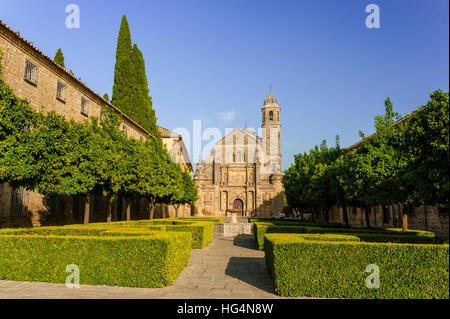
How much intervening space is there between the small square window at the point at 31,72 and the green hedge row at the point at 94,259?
12853mm

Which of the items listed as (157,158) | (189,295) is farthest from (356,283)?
(157,158)

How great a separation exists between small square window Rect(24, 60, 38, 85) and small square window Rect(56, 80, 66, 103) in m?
2.19

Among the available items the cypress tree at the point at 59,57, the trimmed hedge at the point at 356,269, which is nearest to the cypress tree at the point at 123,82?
the cypress tree at the point at 59,57

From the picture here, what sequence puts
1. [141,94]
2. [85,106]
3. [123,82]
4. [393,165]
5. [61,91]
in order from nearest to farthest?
[393,165] < [61,91] < [85,106] < [123,82] < [141,94]

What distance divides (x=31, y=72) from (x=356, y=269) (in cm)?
1994

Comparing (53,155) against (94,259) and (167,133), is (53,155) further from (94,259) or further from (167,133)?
(167,133)

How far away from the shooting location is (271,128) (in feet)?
A: 236

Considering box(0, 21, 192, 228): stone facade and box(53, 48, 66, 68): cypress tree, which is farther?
box(53, 48, 66, 68): cypress tree

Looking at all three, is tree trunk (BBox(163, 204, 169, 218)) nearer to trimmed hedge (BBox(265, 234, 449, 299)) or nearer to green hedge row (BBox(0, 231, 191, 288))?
green hedge row (BBox(0, 231, 191, 288))

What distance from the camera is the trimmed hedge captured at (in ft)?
20.7

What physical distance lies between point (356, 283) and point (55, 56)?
114 feet

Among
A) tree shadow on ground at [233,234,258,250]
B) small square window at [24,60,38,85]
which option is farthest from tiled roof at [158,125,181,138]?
tree shadow on ground at [233,234,258,250]

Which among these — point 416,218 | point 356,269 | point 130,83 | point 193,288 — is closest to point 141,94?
point 130,83

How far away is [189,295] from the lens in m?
6.91
